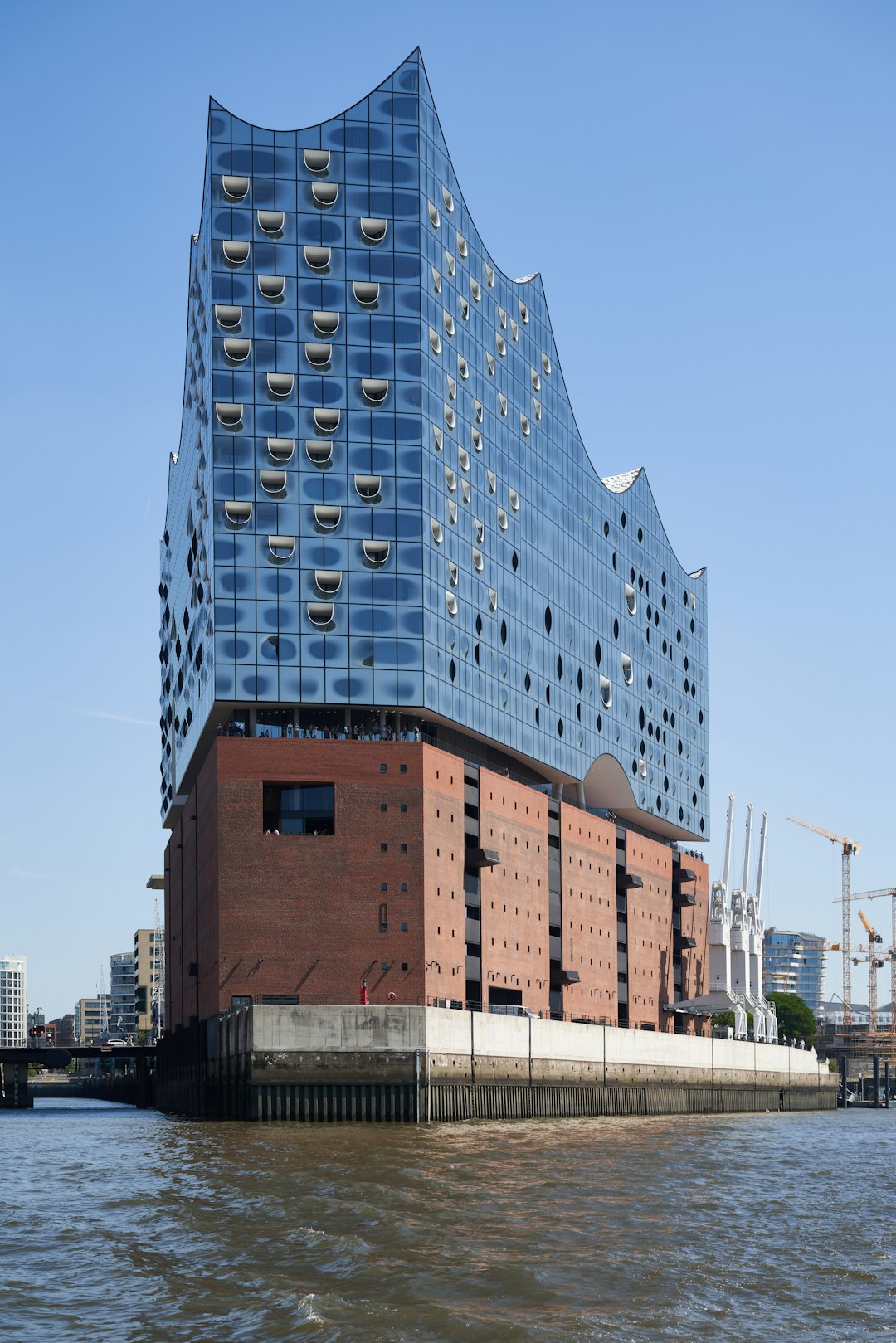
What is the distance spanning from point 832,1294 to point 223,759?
55.6 metres

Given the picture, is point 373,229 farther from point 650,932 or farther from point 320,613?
point 650,932

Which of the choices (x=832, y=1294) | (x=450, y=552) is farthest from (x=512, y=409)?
(x=832, y=1294)

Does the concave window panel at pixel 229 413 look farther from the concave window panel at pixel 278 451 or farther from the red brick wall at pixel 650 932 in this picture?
the red brick wall at pixel 650 932

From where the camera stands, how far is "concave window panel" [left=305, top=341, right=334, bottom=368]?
83125 mm

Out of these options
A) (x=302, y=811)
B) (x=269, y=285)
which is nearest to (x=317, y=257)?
(x=269, y=285)

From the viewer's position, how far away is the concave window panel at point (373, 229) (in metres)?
84.9

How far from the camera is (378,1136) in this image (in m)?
57.8

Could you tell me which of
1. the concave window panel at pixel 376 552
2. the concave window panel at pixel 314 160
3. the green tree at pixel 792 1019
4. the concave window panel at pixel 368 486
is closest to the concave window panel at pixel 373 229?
the concave window panel at pixel 314 160

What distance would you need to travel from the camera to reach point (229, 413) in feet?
270

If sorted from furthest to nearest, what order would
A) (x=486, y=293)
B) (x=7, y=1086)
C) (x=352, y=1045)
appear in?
(x=7, y=1086) → (x=486, y=293) → (x=352, y=1045)

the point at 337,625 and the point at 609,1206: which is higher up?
the point at 337,625

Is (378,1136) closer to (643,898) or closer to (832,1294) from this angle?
(832,1294)

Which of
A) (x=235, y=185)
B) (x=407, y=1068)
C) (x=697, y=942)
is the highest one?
(x=235, y=185)

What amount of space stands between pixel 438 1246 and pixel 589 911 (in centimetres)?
7965
